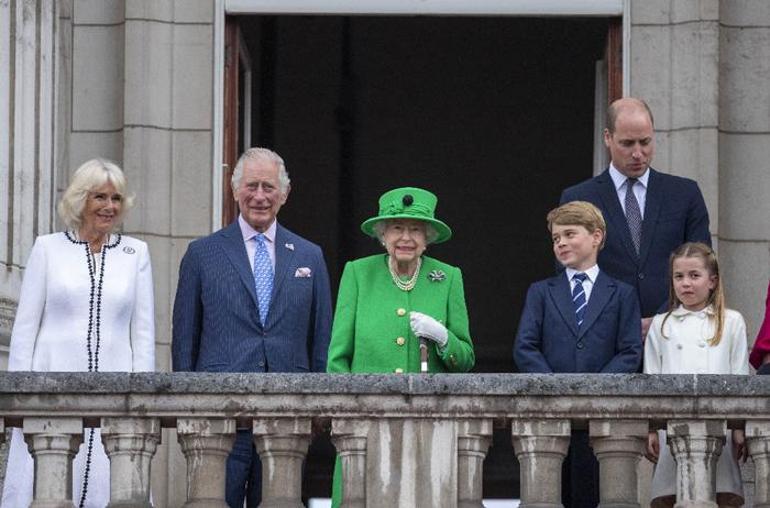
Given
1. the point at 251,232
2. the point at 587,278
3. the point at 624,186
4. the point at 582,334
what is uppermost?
the point at 624,186

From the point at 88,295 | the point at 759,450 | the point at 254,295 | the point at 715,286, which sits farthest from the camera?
the point at 254,295

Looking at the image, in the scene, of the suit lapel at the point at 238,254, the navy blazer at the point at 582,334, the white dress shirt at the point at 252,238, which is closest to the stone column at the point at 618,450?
the navy blazer at the point at 582,334

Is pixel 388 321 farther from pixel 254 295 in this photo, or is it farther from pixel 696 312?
pixel 696 312

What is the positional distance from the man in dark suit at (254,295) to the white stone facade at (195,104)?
9.58 ft

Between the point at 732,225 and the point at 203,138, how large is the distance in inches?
115

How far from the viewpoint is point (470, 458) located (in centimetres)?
1026

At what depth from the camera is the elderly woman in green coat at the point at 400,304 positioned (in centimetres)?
1088

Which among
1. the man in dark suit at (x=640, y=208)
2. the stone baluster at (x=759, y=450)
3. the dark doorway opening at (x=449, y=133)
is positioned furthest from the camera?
the dark doorway opening at (x=449, y=133)

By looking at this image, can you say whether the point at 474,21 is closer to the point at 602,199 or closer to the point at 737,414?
the point at 602,199

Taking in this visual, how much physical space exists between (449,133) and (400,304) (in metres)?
9.81

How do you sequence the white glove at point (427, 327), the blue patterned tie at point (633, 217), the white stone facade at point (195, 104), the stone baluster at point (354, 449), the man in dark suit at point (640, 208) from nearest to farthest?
the stone baluster at point (354, 449) < the white glove at point (427, 327) < the man in dark suit at point (640, 208) < the blue patterned tie at point (633, 217) < the white stone facade at point (195, 104)

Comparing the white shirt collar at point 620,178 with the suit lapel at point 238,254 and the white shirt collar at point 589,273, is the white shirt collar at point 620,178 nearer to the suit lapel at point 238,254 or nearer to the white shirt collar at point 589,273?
the white shirt collar at point 589,273

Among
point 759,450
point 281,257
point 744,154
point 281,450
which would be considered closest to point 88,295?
point 281,257

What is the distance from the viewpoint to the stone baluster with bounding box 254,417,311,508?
10180mm
